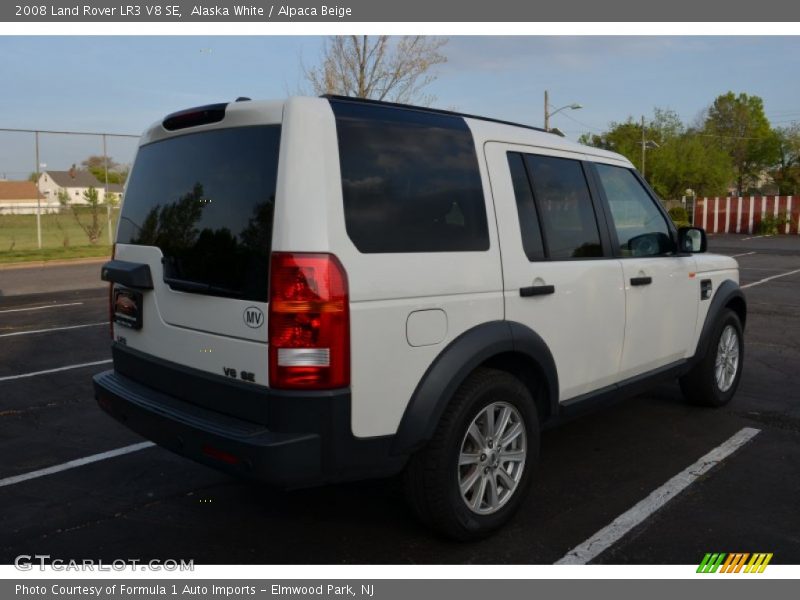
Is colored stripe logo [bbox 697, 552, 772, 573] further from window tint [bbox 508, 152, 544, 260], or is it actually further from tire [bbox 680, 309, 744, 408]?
tire [bbox 680, 309, 744, 408]

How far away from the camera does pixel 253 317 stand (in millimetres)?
2939

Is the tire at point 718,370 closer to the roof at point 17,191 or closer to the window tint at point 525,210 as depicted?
the window tint at point 525,210

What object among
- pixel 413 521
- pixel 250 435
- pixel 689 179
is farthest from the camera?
pixel 689 179

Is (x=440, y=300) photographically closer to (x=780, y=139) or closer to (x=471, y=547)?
(x=471, y=547)

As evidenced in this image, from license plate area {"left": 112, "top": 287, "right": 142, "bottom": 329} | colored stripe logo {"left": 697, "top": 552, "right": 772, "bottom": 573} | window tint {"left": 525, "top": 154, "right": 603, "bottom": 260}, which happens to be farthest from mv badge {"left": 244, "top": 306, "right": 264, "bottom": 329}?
colored stripe logo {"left": 697, "top": 552, "right": 772, "bottom": 573}

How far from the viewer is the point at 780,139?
75500 mm

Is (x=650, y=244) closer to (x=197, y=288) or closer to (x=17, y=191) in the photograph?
(x=197, y=288)

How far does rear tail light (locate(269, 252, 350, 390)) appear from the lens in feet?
9.18

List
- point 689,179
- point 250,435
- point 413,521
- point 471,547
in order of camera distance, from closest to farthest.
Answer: point 250,435 < point 471,547 < point 413,521 < point 689,179

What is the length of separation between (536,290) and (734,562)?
5.06 feet

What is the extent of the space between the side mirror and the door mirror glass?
0.12m

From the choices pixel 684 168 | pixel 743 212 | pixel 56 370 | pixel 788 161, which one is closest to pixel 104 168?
pixel 56 370
